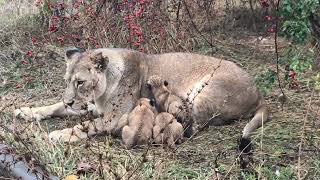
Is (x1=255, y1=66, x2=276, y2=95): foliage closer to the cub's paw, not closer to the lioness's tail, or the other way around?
the lioness's tail

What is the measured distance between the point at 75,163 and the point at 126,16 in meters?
3.98

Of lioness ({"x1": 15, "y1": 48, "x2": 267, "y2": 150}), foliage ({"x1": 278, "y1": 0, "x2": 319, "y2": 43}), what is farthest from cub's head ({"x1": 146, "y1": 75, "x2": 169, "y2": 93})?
foliage ({"x1": 278, "y1": 0, "x2": 319, "y2": 43})

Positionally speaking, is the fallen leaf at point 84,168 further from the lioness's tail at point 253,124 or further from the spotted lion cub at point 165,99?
the lioness's tail at point 253,124

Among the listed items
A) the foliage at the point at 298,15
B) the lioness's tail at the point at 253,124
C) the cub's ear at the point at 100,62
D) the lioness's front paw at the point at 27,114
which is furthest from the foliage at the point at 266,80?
the lioness's front paw at the point at 27,114

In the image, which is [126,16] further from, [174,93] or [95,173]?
[95,173]

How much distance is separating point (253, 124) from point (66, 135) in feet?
6.85

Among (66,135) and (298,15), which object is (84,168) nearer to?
(66,135)

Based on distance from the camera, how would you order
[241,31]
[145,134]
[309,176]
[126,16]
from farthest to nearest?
1. [241,31]
2. [126,16]
3. [145,134]
4. [309,176]

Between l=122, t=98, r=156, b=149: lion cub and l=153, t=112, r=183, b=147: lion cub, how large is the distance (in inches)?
2.6

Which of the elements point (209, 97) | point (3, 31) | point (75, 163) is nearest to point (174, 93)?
point (209, 97)

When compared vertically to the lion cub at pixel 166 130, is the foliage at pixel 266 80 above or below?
above

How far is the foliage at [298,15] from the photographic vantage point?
570 centimetres

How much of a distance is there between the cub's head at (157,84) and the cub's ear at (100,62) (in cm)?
55

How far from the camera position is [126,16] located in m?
9.63
